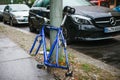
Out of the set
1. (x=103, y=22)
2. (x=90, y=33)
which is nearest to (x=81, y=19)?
(x=90, y=33)

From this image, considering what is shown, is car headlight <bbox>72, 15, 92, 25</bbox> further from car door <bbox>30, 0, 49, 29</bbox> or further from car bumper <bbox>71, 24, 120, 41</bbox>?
car door <bbox>30, 0, 49, 29</bbox>

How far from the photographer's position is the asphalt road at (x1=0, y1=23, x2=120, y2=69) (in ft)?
22.7

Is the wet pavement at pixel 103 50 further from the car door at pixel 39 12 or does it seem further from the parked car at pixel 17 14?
the parked car at pixel 17 14

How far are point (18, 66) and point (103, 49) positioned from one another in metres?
3.06

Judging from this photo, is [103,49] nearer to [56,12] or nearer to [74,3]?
[74,3]

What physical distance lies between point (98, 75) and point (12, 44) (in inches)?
159

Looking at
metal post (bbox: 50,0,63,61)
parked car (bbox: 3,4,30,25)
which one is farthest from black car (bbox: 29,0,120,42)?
parked car (bbox: 3,4,30,25)

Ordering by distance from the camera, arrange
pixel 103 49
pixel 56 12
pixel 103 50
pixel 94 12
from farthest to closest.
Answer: pixel 94 12 < pixel 103 49 < pixel 103 50 < pixel 56 12

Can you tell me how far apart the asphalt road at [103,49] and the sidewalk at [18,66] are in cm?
184

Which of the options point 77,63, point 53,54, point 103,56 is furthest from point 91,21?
point 53,54

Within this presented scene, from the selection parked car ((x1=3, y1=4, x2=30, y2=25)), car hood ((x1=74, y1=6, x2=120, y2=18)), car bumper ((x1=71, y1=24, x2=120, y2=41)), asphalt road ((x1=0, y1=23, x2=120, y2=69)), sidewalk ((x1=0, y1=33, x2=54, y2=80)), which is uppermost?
car hood ((x1=74, y1=6, x2=120, y2=18))

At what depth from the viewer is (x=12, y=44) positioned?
8719 mm

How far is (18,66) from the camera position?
607 centimetres

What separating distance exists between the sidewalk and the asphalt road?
1836 millimetres
